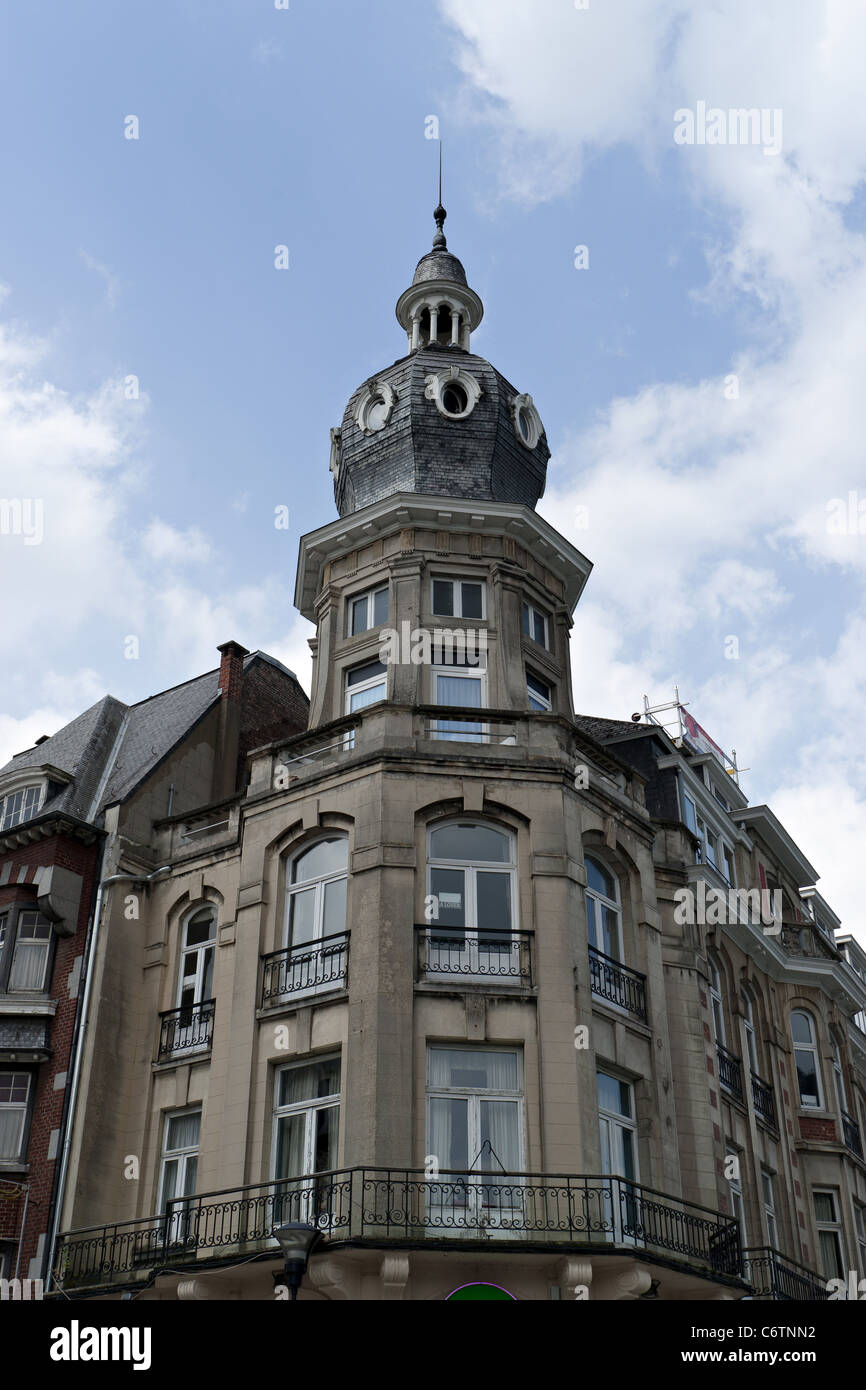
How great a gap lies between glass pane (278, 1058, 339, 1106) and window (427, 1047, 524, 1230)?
1.60 metres

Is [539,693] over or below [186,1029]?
over

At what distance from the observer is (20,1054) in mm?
25641

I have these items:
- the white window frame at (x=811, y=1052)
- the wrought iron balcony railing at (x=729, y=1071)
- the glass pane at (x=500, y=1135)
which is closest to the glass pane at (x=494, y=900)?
the glass pane at (x=500, y=1135)

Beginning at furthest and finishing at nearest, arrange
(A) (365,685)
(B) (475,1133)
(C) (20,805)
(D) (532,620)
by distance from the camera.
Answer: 1. (C) (20,805)
2. (D) (532,620)
3. (A) (365,685)
4. (B) (475,1133)

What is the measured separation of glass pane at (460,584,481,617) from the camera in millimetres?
27625

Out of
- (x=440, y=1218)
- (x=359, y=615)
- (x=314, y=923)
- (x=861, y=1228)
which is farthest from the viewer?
(x=861, y=1228)

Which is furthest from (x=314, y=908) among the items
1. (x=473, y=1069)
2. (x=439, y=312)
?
(x=439, y=312)

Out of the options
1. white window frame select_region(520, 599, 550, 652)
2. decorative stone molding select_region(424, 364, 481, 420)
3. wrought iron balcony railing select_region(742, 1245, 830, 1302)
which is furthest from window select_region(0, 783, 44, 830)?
wrought iron balcony railing select_region(742, 1245, 830, 1302)

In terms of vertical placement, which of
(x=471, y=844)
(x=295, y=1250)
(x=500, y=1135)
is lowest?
(x=295, y=1250)

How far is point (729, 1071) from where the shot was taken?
92.1 feet

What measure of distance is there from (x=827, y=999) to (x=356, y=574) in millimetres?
15144

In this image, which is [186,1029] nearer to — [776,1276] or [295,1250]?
[295,1250]

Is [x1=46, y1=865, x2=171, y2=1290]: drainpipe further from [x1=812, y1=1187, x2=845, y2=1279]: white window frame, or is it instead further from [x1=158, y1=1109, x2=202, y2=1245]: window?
[x1=812, y1=1187, x2=845, y2=1279]: white window frame

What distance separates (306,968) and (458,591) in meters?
8.29
